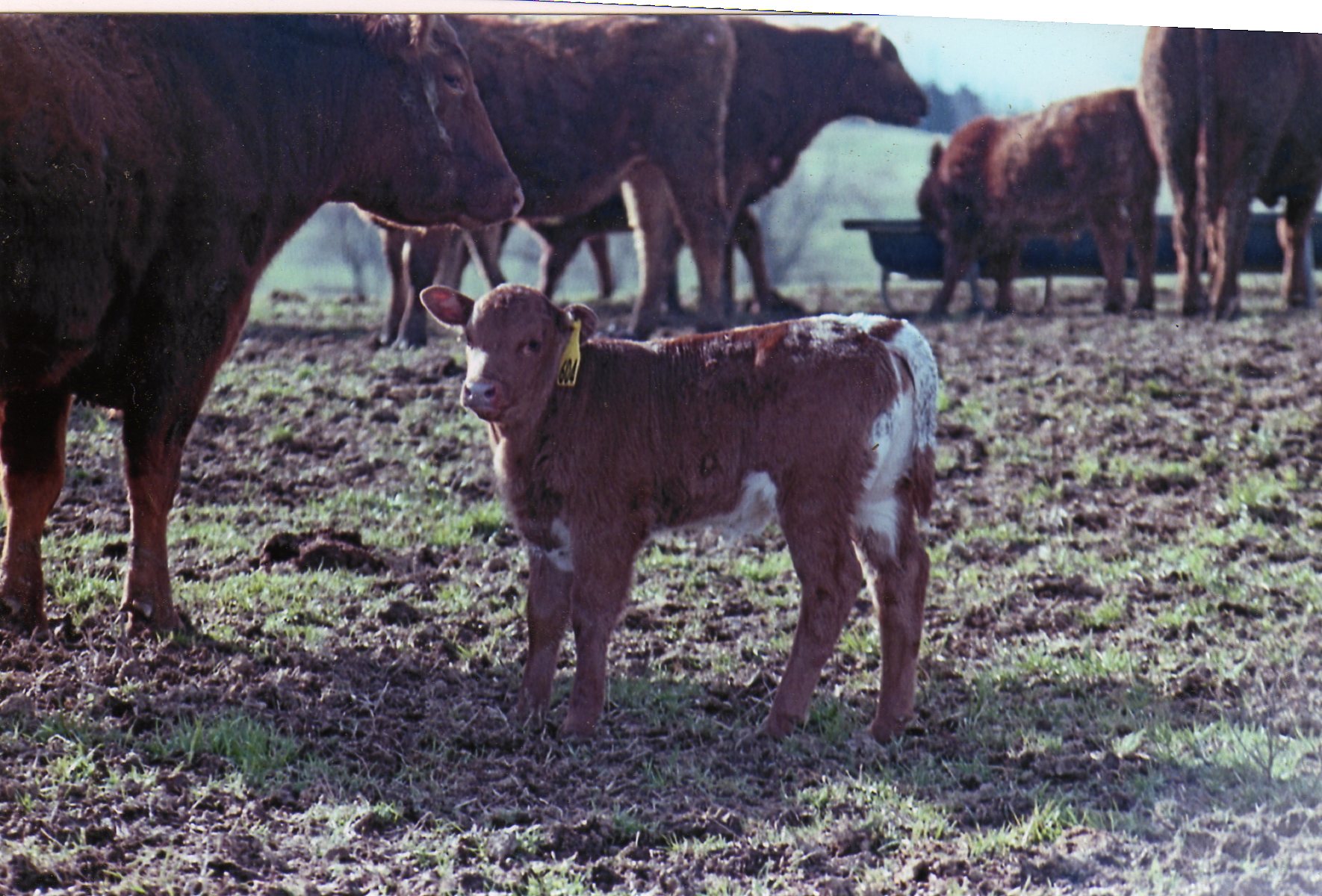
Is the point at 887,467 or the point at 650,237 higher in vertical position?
the point at 650,237

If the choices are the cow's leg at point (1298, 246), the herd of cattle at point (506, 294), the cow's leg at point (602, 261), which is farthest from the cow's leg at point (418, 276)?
the cow's leg at point (1298, 246)

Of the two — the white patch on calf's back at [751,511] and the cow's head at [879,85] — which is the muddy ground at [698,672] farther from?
the cow's head at [879,85]

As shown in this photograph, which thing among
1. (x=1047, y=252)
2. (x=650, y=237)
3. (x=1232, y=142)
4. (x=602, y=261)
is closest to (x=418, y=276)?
(x=602, y=261)

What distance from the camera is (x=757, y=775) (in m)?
3.44

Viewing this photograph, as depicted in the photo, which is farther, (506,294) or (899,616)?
(899,616)

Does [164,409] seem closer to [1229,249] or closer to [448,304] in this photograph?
[448,304]

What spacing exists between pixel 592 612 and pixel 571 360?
60cm

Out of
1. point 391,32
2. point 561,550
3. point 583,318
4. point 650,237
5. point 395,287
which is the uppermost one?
point 391,32

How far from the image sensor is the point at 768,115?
5.05m

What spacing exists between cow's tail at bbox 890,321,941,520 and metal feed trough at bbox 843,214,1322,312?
4.55 feet

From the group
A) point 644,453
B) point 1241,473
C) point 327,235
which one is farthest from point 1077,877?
point 327,235

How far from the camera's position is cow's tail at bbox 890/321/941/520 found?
364cm

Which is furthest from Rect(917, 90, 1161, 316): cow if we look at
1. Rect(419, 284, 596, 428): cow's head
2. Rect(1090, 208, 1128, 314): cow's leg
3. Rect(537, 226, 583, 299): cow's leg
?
Rect(419, 284, 596, 428): cow's head

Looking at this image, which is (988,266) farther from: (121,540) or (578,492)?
(121,540)
